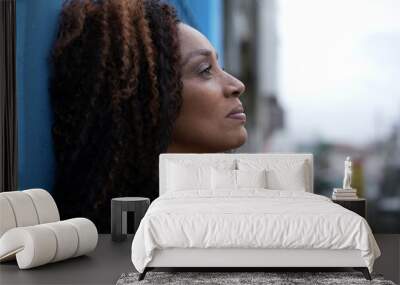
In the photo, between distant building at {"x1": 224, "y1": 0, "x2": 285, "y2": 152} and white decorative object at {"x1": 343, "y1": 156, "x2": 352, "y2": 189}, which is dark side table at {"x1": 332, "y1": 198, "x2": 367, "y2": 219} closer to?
white decorative object at {"x1": 343, "y1": 156, "x2": 352, "y2": 189}

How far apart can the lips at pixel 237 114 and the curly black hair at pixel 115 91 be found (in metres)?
0.54

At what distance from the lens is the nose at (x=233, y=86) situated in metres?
7.06

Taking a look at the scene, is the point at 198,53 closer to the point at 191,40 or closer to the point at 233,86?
the point at 191,40

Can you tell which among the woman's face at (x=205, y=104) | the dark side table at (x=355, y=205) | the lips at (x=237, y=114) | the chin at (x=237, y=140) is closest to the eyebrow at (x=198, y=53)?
the woman's face at (x=205, y=104)

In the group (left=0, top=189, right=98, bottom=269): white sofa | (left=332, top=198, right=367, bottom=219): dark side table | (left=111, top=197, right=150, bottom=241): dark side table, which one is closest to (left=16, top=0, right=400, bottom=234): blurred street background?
(left=332, top=198, right=367, bottom=219): dark side table

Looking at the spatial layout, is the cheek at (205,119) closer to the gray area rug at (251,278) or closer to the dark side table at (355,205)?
the dark side table at (355,205)

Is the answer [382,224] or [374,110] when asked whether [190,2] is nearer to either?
[374,110]

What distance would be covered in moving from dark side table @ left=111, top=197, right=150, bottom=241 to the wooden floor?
31 cm

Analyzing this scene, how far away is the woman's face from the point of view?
7.04 m

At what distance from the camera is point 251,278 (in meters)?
4.79

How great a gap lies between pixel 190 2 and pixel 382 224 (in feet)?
10.1

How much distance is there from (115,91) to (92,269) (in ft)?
7.60

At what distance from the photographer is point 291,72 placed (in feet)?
23.2

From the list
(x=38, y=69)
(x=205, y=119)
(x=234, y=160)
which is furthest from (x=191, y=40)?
Result: (x=38, y=69)
